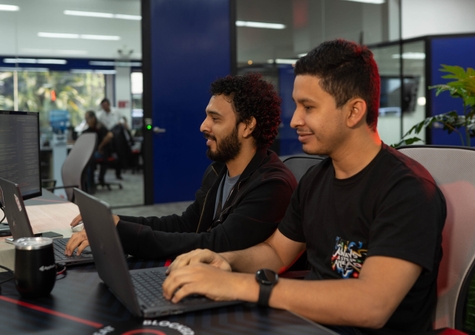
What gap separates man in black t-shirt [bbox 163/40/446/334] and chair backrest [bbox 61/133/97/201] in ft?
8.53

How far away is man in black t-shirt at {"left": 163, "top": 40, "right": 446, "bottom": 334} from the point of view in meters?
1.11

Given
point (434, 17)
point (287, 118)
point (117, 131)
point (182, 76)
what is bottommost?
point (117, 131)

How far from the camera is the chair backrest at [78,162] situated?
12.7 feet

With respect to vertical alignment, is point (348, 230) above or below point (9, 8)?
below

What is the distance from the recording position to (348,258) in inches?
50.4

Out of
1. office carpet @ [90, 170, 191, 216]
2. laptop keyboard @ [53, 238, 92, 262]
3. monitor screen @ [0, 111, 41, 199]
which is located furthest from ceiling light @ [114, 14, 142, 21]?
laptop keyboard @ [53, 238, 92, 262]

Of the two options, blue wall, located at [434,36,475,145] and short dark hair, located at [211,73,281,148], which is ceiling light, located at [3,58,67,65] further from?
blue wall, located at [434,36,475,145]

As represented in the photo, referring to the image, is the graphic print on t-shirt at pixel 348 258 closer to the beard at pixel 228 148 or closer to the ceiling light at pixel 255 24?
the beard at pixel 228 148

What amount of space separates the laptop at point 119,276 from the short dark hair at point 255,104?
87cm

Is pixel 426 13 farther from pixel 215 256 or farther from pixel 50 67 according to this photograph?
pixel 215 256

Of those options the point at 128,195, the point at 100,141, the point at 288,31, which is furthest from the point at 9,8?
the point at 288,31

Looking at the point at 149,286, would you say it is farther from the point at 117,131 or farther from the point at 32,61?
the point at 117,131

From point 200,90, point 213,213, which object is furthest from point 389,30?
point 213,213

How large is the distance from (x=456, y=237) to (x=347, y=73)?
49 cm
